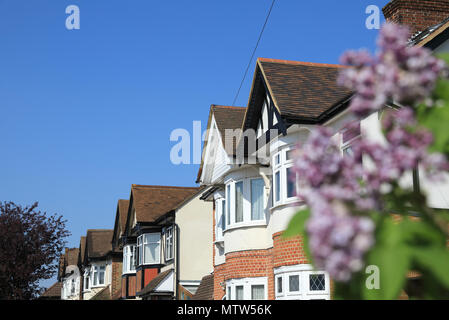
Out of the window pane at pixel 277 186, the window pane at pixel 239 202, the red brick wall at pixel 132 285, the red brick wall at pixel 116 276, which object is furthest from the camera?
the red brick wall at pixel 116 276

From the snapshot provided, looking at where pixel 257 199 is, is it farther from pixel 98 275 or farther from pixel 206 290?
pixel 98 275

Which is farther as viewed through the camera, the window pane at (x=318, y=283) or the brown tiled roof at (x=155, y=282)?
the brown tiled roof at (x=155, y=282)

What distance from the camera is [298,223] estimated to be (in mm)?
2283

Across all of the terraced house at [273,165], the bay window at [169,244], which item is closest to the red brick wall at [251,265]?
the terraced house at [273,165]

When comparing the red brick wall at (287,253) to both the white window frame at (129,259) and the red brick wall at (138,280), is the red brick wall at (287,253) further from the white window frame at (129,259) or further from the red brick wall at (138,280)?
the white window frame at (129,259)

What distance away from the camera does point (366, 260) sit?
6.43 feet

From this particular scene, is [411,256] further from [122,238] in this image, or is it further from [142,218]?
[122,238]

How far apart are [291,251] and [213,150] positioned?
9.78 metres

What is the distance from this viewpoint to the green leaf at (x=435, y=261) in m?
1.94

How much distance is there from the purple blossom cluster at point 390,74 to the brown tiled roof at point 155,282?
103 ft

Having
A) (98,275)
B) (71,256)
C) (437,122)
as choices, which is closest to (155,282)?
(98,275)

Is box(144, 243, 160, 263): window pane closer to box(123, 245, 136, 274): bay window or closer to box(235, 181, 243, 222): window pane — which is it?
box(123, 245, 136, 274): bay window
